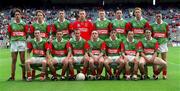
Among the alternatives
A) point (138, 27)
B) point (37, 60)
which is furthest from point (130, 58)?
point (37, 60)

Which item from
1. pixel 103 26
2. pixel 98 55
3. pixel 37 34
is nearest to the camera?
pixel 37 34

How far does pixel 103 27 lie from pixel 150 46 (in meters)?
1.44

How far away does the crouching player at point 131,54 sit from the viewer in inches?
504

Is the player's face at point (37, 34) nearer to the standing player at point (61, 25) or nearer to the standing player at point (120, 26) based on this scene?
the standing player at point (61, 25)

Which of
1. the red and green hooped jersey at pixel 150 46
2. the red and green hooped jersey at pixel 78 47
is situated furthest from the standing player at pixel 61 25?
the red and green hooped jersey at pixel 150 46

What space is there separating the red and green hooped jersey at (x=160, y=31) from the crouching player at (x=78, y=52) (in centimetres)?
210

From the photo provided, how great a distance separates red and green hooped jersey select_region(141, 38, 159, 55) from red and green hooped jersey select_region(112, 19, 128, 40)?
0.70 m

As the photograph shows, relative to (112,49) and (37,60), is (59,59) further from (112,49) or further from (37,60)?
(112,49)

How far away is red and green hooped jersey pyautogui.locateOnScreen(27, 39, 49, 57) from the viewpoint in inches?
515

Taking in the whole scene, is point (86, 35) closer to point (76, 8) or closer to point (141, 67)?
point (141, 67)

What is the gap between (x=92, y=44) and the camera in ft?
43.3

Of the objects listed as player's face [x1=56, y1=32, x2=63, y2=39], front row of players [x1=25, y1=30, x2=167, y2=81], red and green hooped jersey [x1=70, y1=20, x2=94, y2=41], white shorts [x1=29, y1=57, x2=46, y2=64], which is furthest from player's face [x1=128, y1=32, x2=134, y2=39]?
white shorts [x1=29, y1=57, x2=46, y2=64]

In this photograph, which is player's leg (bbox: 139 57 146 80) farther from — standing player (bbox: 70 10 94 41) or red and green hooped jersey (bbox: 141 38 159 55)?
standing player (bbox: 70 10 94 41)

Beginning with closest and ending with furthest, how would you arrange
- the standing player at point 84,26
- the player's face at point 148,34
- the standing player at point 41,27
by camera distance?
the player's face at point 148,34
the standing player at point 41,27
the standing player at point 84,26
